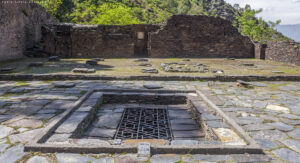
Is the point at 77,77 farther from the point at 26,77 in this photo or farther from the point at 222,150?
the point at 222,150

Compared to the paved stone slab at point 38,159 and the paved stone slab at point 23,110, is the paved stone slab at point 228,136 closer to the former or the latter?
the paved stone slab at point 38,159

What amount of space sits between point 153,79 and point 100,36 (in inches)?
331

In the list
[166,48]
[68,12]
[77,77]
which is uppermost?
[68,12]

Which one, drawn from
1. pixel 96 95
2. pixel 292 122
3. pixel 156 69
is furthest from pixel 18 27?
pixel 292 122

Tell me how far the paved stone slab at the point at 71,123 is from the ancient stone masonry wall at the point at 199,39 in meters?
11.1

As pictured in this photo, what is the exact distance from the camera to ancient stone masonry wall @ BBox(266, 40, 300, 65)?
33.7 ft

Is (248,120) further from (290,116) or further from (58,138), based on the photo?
(58,138)

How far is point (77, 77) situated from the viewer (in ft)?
21.1

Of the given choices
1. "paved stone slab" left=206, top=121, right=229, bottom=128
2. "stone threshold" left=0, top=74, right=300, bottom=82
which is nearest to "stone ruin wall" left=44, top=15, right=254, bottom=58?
"stone threshold" left=0, top=74, right=300, bottom=82

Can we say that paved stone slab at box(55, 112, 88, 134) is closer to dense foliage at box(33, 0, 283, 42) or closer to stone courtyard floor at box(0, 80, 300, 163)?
stone courtyard floor at box(0, 80, 300, 163)

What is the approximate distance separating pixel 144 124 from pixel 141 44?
40.0 feet

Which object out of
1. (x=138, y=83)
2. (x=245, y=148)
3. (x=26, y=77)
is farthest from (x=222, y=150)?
(x=26, y=77)

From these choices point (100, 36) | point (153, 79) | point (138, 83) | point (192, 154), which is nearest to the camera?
point (192, 154)

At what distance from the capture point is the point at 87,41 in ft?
44.6
